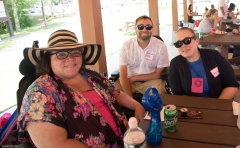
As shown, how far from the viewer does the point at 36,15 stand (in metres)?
2.18

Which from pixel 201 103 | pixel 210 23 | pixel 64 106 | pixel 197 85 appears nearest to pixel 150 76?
pixel 197 85

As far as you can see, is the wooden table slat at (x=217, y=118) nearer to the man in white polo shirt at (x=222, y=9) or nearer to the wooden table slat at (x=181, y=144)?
the wooden table slat at (x=181, y=144)

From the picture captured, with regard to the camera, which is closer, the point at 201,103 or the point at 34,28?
the point at 201,103

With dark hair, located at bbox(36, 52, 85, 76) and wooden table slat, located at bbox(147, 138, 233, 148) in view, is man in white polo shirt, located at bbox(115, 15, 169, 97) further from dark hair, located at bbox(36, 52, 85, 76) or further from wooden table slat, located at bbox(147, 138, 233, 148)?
wooden table slat, located at bbox(147, 138, 233, 148)

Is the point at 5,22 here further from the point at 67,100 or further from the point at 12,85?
the point at 67,100

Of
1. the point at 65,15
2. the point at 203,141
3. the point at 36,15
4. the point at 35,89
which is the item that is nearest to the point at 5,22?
the point at 36,15

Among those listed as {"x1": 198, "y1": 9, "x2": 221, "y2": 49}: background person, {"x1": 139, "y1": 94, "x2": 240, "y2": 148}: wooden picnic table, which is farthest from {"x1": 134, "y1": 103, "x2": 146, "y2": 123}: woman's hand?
{"x1": 198, "y1": 9, "x2": 221, "y2": 49}: background person

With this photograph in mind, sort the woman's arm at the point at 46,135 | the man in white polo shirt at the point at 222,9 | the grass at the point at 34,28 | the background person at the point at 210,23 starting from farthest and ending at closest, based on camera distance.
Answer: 1. the man in white polo shirt at the point at 222,9
2. the background person at the point at 210,23
3. the grass at the point at 34,28
4. the woman's arm at the point at 46,135

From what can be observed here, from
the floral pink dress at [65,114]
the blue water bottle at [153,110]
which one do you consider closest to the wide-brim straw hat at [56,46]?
the floral pink dress at [65,114]

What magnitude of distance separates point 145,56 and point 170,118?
1.39 m

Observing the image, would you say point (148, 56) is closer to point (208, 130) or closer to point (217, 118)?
point (217, 118)

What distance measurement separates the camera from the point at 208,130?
122cm

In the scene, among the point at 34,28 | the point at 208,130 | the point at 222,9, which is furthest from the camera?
the point at 222,9

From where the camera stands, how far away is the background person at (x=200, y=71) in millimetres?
1833
